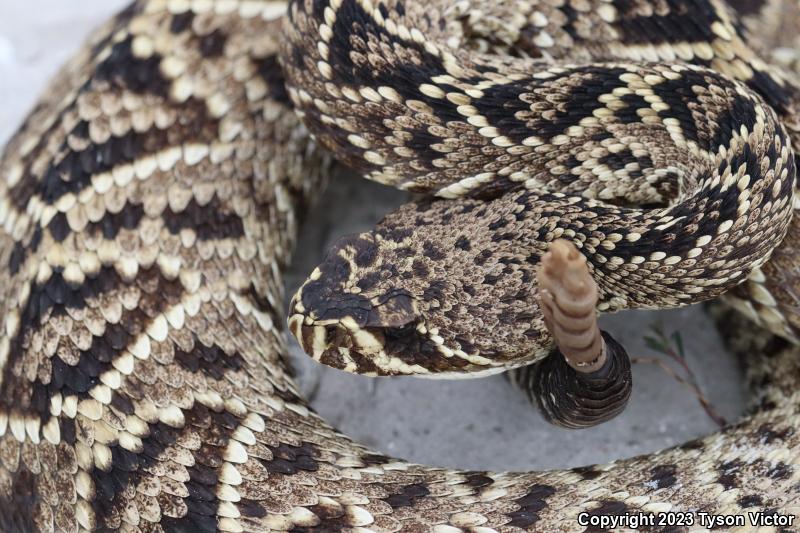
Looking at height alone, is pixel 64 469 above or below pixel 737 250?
below

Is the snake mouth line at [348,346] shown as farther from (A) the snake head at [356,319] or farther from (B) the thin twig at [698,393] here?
(B) the thin twig at [698,393]

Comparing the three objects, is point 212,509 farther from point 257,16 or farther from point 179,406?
point 257,16

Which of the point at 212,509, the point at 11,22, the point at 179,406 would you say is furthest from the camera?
the point at 11,22

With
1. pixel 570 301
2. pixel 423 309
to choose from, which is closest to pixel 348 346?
pixel 423 309

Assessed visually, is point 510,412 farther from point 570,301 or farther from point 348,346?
point 570,301

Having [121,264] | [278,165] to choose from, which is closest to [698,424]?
[278,165]

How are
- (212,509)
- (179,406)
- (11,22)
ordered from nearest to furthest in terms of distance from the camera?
(212,509) < (179,406) < (11,22)

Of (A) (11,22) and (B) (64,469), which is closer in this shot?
(B) (64,469)
